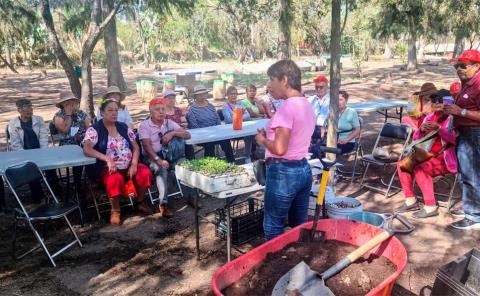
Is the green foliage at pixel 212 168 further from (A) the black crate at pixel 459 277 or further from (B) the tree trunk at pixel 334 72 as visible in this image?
(B) the tree trunk at pixel 334 72

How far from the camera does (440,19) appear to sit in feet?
65.9

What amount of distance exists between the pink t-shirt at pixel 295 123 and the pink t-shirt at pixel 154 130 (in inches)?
111

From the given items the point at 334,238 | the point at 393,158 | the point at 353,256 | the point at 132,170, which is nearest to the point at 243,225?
the point at 334,238

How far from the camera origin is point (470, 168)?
441 centimetres

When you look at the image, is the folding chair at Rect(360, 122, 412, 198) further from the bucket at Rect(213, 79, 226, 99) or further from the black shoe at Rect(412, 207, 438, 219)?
the bucket at Rect(213, 79, 226, 99)

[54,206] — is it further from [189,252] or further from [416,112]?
[416,112]

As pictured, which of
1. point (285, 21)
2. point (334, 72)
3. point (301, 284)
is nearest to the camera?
point (301, 284)

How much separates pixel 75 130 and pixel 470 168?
542cm

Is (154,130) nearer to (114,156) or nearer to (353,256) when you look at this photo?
(114,156)

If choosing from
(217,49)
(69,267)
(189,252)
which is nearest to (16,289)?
(69,267)

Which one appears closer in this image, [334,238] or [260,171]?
[334,238]

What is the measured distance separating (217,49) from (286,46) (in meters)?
39.4

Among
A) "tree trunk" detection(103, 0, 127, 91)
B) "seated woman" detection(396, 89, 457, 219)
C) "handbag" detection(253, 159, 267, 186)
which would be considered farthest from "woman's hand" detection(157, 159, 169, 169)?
"tree trunk" detection(103, 0, 127, 91)

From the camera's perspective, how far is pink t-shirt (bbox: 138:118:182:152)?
539 cm
